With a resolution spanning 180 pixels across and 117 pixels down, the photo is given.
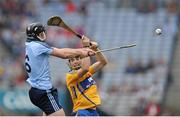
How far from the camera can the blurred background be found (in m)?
17.3

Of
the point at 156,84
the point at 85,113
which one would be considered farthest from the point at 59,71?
the point at 85,113

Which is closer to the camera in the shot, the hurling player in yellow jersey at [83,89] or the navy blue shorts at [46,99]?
the navy blue shorts at [46,99]

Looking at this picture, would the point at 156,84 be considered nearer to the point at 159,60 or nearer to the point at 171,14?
the point at 159,60

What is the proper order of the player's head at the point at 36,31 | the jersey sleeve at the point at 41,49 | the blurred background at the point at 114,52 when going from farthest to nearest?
1. the blurred background at the point at 114,52
2. the player's head at the point at 36,31
3. the jersey sleeve at the point at 41,49

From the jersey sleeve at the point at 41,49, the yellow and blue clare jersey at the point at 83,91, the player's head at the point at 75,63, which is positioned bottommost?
the yellow and blue clare jersey at the point at 83,91

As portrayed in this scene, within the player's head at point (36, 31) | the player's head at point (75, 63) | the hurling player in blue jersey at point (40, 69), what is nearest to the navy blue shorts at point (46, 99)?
the hurling player in blue jersey at point (40, 69)

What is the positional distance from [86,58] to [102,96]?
311 inches

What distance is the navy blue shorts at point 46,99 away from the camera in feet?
30.2

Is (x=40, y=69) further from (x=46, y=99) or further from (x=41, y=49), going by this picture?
(x=46, y=99)

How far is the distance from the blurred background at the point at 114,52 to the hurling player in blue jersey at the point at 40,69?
21.3 feet

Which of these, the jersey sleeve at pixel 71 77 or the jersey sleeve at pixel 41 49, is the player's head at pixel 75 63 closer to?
the jersey sleeve at pixel 71 77

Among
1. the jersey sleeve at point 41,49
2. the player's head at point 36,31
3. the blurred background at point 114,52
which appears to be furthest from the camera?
the blurred background at point 114,52

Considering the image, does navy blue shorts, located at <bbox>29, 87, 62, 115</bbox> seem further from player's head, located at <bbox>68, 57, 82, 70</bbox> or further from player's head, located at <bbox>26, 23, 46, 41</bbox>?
player's head, located at <bbox>26, 23, 46, 41</bbox>

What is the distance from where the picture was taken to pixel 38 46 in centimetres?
901
